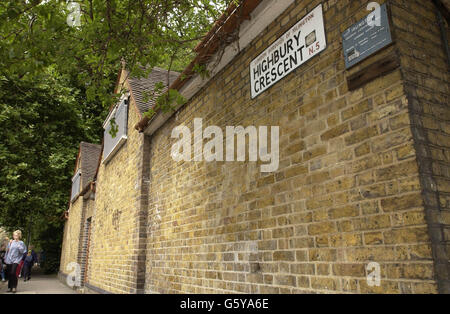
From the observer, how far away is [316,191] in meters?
2.66

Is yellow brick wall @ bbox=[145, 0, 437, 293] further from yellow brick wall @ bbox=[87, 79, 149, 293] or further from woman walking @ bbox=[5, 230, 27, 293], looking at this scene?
woman walking @ bbox=[5, 230, 27, 293]

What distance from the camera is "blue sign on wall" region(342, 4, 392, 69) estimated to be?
2271 millimetres

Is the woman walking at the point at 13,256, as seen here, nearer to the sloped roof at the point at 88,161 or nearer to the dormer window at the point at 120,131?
the dormer window at the point at 120,131

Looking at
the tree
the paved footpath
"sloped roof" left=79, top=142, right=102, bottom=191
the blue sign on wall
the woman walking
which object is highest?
"sloped roof" left=79, top=142, right=102, bottom=191

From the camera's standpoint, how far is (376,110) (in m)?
2.26

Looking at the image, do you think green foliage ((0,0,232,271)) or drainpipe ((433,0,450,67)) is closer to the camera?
drainpipe ((433,0,450,67))

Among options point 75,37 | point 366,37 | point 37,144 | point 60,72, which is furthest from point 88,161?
point 366,37

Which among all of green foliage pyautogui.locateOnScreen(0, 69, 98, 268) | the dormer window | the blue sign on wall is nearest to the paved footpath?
green foliage pyautogui.locateOnScreen(0, 69, 98, 268)

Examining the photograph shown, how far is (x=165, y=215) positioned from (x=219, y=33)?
3183 mm

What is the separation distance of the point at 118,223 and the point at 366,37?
23.5 feet

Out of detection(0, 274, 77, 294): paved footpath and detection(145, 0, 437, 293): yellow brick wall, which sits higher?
detection(145, 0, 437, 293): yellow brick wall

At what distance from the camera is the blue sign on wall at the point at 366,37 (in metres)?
2.27

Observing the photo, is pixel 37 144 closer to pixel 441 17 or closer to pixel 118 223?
pixel 118 223

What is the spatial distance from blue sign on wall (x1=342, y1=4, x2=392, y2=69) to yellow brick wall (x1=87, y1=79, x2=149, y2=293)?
5.34m
